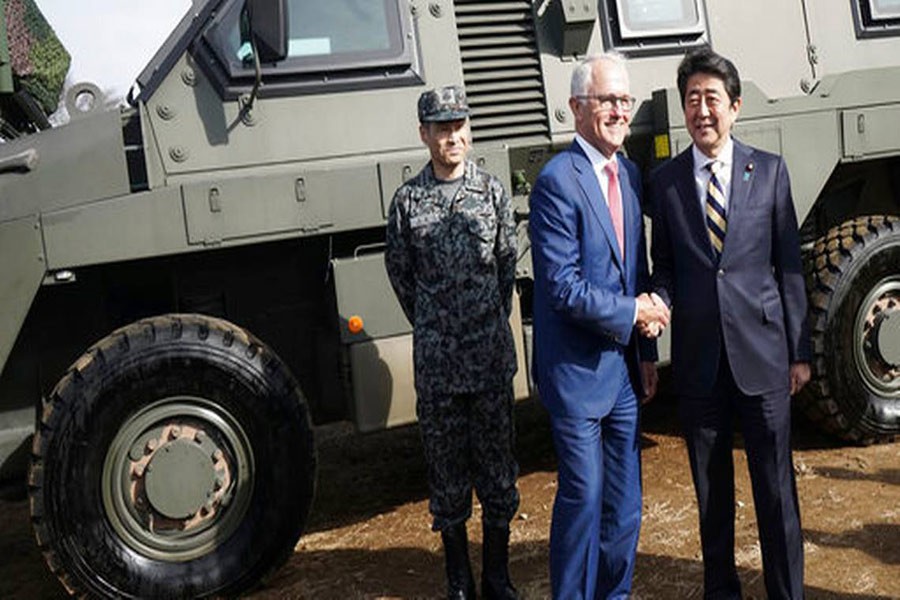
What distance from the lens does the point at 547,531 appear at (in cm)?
452

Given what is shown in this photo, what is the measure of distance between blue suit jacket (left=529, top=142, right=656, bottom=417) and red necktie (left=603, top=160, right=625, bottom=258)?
0.02 metres

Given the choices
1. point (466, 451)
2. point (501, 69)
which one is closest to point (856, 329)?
point (501, 69)

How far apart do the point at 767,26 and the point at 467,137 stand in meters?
2.27

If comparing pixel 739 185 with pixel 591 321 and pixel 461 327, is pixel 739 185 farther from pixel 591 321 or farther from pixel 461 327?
pixel 461 327

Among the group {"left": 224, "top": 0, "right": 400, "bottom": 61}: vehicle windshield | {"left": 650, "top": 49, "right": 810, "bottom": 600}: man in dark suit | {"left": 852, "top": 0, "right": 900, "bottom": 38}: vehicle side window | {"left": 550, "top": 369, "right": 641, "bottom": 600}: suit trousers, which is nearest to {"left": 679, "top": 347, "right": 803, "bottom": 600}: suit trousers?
{"left": 650, "top": 49, "right": 810, "bottom": 600}: man in dark suit

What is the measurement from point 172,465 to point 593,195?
190cm

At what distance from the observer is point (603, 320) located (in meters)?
3.06

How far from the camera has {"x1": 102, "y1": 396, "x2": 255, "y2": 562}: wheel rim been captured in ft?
12.9

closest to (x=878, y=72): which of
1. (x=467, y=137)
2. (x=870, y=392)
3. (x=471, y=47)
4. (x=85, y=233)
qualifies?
(x=870, y=392)

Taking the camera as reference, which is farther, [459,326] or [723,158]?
[459,326]

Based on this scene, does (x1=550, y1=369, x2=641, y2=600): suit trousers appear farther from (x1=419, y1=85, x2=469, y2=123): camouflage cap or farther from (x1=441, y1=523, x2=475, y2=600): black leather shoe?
(x1=419, y1=85, x2=469, y2=123): camouflage cap

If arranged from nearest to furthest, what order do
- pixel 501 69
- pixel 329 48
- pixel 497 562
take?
pixel 497 562
pixel 329 48
pixel 501 69

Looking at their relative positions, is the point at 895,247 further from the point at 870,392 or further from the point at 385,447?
the point at 385,447

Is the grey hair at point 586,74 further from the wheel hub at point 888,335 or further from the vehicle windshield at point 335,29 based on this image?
the wheel hub at point 888,335
